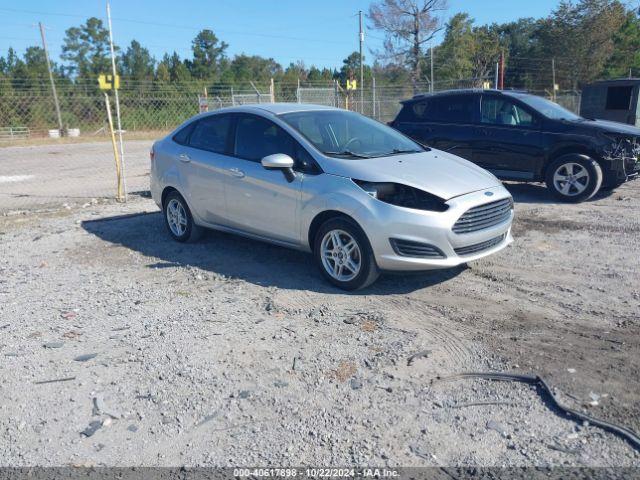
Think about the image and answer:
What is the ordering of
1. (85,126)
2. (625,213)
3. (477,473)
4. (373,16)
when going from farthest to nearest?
(373,16), (85,126), (625,213), (477,473)

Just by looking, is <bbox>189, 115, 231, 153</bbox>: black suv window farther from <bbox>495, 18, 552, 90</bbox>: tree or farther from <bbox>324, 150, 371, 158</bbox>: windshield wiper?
<bbox>495, 18, 552, 90</bbox>: tree

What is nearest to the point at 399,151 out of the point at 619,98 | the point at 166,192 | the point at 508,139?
the point at 166,192

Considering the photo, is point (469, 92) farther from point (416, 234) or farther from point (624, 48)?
point (624, 48)

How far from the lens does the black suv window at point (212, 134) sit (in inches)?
259

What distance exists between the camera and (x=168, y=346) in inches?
173

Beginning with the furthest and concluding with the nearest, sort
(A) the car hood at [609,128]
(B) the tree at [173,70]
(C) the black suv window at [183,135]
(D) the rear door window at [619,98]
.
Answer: (B) the tree at [173,70], (D) the rear door window at [619,98], (A) the car hood at [609,128], (C) the black suv window at [183,135]

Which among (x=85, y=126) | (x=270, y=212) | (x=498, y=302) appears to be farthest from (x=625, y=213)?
(x=85, y=126)

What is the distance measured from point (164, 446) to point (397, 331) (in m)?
2.00

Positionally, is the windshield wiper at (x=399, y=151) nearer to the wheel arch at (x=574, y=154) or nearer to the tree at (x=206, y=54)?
the wheel arch at (x=574, y=154)

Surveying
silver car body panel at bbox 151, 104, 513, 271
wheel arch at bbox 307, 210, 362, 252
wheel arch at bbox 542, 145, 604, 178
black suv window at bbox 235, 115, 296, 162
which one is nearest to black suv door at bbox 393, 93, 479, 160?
wheel arch at bbox 542, 145, 604, 178

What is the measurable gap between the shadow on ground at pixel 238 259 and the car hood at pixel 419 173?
941mm

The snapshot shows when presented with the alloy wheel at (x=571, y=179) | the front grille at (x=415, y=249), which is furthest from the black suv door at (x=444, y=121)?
the front grille at (x=415, y=249)

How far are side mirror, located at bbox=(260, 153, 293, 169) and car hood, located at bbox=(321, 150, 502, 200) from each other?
0.33 meters

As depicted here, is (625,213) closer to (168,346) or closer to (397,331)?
(397,331)
